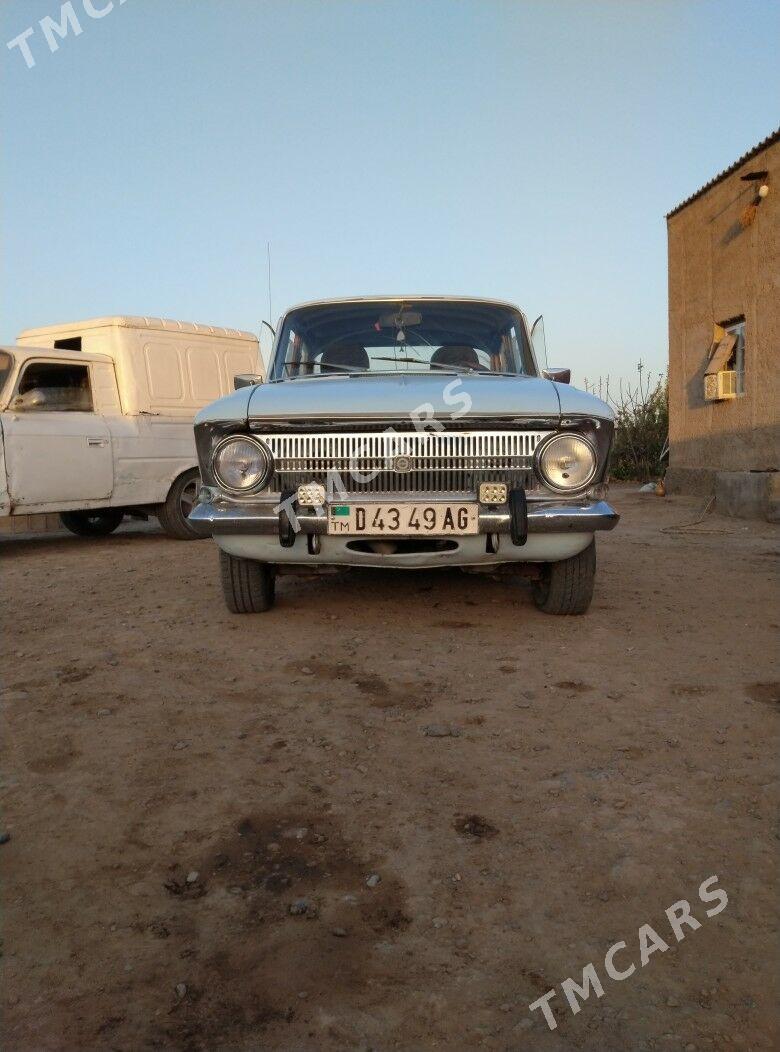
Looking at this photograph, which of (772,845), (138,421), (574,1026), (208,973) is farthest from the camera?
(138,421)

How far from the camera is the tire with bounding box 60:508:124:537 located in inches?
319

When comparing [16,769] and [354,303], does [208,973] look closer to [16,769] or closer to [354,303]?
[16,769]

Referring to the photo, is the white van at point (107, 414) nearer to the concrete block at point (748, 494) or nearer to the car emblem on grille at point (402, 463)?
the car emblem on grille at point (402, 463)

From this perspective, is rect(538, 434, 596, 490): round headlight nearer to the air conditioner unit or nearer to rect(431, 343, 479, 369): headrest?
rect(431, 343, 479, 369): headrest

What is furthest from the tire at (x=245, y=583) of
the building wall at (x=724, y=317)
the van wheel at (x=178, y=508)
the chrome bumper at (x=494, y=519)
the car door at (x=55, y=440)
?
the building wall at (x=724, y=317)

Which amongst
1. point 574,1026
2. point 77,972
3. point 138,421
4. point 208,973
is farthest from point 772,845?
point 138,421

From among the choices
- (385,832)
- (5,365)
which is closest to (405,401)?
(385,832)

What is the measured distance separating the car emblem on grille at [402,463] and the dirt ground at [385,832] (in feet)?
2.52

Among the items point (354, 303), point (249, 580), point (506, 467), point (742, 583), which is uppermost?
point (354, 303)

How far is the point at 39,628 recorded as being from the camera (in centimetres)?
390

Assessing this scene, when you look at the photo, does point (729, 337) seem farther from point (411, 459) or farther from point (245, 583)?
point (245, 583)

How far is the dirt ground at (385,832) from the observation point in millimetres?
1335

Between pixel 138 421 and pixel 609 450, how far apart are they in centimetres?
498

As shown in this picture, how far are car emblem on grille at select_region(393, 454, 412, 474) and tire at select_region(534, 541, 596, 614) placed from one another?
89 cm
